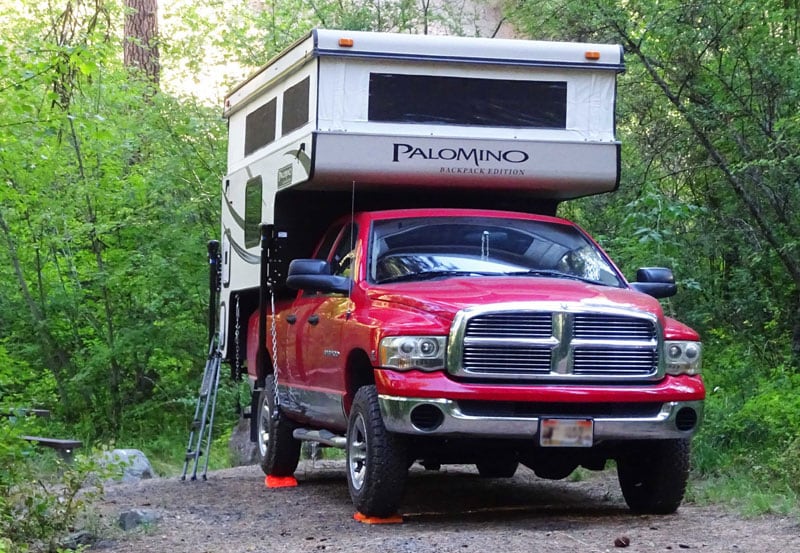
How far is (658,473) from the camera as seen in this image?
797 centimetres

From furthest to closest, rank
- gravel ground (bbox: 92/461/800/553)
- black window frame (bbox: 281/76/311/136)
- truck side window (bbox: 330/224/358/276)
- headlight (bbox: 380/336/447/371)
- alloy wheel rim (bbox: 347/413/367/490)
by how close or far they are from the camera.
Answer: black window frame (bbox: 281/76/311/136)
truck side window (bbox: 330/224/358/276)
alloy wheel rim (bbox: 347/413/367/490)
headlight (bbox: 380/336/447/371)
gravel ground (bbox: 92/461/800/553)

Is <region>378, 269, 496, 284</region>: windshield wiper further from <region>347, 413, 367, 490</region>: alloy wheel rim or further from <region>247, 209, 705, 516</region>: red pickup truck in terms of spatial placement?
<region>347, 413, 367, 490</region>: alloy wheel rim

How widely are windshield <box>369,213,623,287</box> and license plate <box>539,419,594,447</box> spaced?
143cm

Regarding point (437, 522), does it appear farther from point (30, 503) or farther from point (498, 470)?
point (30, 503)

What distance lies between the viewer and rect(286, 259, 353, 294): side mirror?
8.41m

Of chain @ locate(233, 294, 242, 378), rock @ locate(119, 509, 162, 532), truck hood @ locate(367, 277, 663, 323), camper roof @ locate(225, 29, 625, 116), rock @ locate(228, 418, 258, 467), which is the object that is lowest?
rock @ locate(228, 418, 258, 467)

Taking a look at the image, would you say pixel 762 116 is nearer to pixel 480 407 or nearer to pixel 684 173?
pixel 684 173

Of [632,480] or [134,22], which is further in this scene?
[134,22]

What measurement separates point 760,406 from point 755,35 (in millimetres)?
4213

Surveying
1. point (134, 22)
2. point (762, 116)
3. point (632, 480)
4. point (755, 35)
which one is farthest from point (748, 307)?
point (134, 22)

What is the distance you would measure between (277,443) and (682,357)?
3.83 m

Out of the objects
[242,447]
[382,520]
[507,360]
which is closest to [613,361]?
[507,360]

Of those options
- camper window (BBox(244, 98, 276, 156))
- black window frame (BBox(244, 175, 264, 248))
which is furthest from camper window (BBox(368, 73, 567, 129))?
black window frame (BBox(244, 175, 264, 248))

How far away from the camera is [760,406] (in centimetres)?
1007
